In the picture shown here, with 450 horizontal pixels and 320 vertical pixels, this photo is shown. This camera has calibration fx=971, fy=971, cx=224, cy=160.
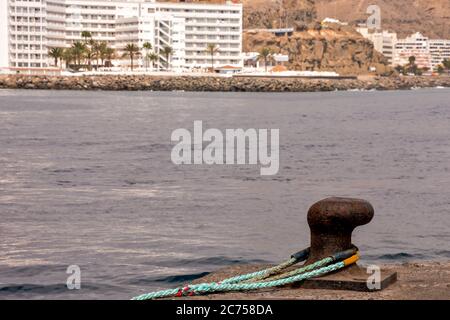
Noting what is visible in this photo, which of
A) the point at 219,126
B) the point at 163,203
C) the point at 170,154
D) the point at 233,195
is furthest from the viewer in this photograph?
the point at 219,126

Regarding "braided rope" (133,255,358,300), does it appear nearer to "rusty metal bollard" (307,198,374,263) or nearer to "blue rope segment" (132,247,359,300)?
"blue rope segment" (132,247,359,300)

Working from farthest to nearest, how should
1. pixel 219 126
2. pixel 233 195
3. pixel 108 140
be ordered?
pixel 219 126
pixel 108 140
pixel 233 195

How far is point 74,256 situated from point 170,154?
32.4 metres

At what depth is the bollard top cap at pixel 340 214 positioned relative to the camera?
10.4 metres

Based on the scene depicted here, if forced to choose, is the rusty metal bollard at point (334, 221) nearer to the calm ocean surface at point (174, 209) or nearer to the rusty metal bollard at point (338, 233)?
the rusty metal bollard at point (338, 233)

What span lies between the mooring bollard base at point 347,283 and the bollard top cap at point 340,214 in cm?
51

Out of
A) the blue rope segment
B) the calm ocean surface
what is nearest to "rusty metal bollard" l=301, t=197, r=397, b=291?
the blue rope segment

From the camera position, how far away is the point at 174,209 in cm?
2925

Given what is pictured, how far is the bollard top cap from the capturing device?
10375mm

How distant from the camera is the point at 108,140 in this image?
6425 centimetres

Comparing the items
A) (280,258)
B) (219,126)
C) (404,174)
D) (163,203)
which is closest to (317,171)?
(404,174)

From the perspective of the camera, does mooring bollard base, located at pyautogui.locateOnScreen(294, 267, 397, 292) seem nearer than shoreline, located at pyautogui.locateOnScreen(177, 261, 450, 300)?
No

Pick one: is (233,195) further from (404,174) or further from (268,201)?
(404,174)

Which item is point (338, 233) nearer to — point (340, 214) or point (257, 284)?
point (340, 214)
